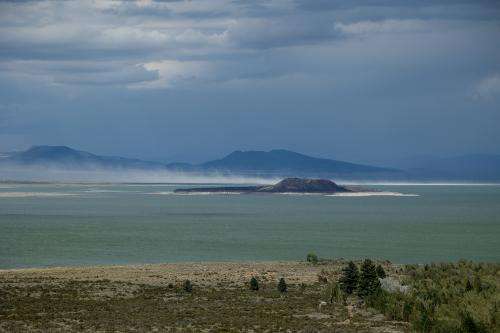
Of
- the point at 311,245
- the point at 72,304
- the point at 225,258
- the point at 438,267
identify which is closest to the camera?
the point at 72,304

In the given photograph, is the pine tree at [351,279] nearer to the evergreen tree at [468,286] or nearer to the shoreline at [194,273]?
the shoreline at [194,273]

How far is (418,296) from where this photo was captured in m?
33.1

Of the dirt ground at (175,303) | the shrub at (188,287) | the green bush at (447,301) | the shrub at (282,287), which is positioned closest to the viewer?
the green bush at (447,301)

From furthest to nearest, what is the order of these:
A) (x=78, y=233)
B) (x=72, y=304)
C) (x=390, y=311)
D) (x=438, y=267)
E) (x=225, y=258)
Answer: (x=78, y=233) < (x=225, y=258) < (x=438, y=267) < (x=72, y=304) < (x=390, y=311)

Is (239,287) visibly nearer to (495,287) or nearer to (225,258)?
(495,287)

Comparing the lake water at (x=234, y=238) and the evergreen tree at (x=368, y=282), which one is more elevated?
the evergreen tree at (x=368, y=282)

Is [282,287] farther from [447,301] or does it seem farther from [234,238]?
[234,238]

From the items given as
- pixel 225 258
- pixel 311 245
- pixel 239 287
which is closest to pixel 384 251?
pixel 311 245

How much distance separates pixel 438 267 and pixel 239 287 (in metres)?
10.8

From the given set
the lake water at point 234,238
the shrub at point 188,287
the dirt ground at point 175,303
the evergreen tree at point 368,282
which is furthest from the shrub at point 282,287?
the lake water at point 234,238

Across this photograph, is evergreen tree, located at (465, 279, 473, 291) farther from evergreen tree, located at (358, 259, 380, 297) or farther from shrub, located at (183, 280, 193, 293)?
shrub, located at (183, 280, 193, 293)

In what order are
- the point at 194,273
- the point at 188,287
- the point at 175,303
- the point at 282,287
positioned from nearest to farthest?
the point at 175,303 < the point at 282,287 < the point at 188,287 < the point at 194,273

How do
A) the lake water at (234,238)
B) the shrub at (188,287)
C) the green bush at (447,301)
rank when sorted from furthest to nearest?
the lake water at (234,238) < the shrub at (188,287) < the green bush at (447,301)

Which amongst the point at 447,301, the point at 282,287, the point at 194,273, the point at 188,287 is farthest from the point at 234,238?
the point at 447,301
